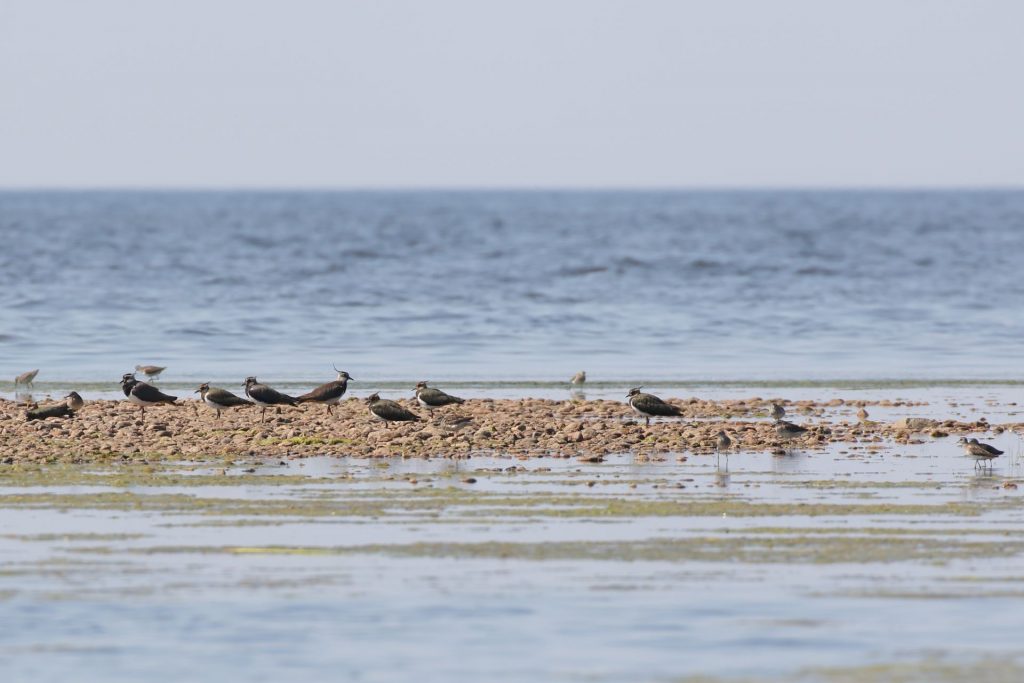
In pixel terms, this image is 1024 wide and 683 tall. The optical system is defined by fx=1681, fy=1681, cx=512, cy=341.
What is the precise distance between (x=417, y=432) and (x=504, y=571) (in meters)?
6.51

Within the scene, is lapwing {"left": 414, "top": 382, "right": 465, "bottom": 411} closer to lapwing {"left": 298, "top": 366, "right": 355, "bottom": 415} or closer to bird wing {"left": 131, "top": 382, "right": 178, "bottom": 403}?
lapwing {"left": 298, "top": 366, "right": 355, "bottom": 415}

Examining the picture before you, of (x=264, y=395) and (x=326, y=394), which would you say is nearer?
(x=264, y=395)

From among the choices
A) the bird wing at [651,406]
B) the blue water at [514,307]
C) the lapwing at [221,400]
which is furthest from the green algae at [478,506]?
the blue water at [514,307]

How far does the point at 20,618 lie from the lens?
951 cm

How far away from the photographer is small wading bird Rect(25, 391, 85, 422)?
59.4ft

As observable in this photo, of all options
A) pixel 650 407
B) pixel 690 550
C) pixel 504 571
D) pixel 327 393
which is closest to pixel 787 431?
pixel 650 407

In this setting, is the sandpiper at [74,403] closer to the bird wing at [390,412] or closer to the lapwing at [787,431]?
the bird wing at [390,412]

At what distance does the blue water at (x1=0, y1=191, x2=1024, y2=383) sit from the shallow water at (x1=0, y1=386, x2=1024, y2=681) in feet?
37.1

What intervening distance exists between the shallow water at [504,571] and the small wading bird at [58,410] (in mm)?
3552

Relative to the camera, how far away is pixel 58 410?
1842 cm

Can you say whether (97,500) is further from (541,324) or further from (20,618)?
(541,324)

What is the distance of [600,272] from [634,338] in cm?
2105

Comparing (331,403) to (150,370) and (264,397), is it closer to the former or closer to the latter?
(264,397)

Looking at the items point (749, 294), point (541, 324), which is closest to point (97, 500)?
point (541, 324)
